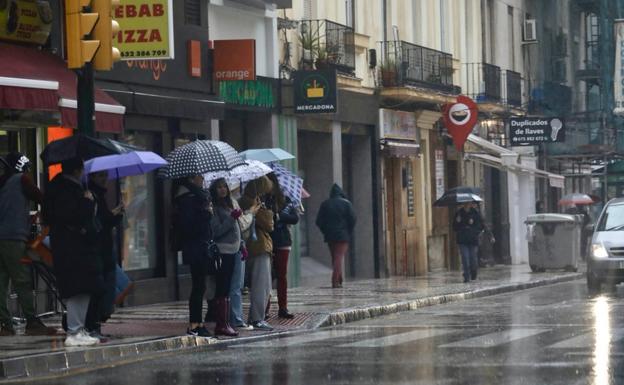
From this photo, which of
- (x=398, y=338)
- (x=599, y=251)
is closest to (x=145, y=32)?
(x=398, y=338)

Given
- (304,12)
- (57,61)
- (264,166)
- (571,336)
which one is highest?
(304,12)

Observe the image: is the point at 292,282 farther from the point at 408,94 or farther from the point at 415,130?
the point at 415,130

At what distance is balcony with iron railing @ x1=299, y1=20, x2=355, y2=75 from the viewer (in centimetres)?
2934

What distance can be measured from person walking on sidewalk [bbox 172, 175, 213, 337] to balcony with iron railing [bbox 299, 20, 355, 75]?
13.6 m

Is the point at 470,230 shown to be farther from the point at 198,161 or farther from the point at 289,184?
the point at 198,161

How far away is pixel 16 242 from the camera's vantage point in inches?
632

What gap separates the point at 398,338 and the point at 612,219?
12.0 m

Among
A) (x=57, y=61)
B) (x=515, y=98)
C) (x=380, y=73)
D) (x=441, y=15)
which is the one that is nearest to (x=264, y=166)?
(x=57, y=61)

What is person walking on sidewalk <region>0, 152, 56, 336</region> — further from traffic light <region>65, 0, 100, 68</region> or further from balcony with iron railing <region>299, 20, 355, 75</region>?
balcony with iron railing <region>299, 20, 355, 75</region>

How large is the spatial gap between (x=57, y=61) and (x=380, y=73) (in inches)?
593

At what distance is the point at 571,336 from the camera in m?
15.9

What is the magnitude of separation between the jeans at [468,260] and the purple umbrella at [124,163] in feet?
50.0

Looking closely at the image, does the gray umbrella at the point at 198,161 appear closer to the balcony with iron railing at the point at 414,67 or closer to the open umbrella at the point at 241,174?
the open umbrella at the point at 241,174

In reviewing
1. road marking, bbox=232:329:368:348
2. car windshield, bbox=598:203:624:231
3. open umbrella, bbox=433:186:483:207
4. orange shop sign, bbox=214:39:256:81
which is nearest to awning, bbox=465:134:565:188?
open umbrella, bbox=433:186:483:207
